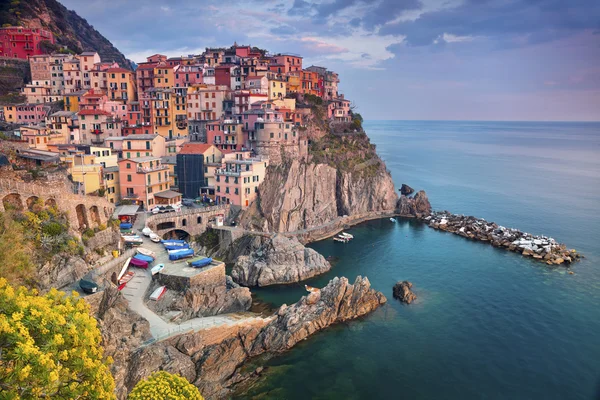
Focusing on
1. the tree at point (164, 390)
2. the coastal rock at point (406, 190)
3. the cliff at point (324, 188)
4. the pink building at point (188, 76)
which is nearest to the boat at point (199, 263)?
the cliff at point (324, 188)

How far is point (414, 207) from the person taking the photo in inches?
3014

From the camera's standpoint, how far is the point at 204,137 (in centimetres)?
7069

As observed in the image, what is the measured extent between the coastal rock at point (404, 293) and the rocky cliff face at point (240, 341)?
1942 millimetres

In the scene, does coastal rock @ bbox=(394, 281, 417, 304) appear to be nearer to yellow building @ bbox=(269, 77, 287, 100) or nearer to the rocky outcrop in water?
the rocky outcrop in water

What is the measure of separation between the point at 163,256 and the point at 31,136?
103ft

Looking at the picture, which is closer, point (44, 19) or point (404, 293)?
point (404, 293)

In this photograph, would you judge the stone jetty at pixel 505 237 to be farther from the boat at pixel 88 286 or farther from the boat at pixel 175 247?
the boat at pixel 88 286

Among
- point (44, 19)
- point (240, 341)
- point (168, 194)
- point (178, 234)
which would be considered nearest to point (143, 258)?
point (178, 234)

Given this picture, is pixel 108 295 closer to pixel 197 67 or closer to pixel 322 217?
pixel 322 217

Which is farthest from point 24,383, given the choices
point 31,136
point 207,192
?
point 31,136

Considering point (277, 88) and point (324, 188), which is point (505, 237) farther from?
point (277, 88)

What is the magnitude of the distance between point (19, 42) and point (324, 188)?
69.0 metres

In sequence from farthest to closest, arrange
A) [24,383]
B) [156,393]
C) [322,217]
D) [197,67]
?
1. [197,67]
2. [322,217]
3. [156,393]
4. [24,383]

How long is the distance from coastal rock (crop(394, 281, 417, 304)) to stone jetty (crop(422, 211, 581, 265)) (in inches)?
895
